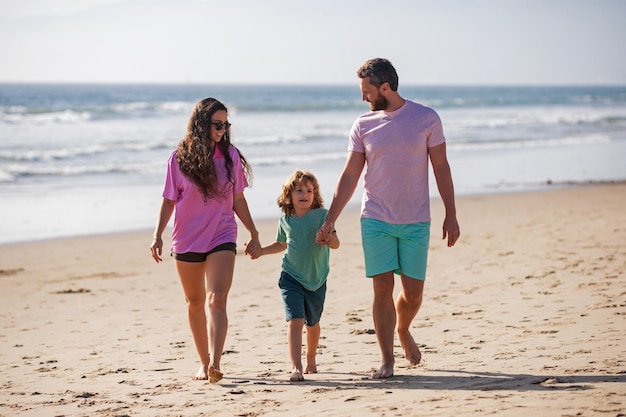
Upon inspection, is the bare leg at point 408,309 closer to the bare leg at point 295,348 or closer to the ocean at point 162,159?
the bare leg at point 295,348

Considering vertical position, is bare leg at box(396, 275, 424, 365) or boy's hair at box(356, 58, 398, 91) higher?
boy's hair at box(356, 58, 398, 91)

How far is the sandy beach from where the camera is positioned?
14.6ft

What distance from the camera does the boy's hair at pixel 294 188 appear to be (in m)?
5.21

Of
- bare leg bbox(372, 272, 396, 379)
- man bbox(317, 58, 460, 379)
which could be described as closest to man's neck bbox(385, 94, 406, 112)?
man bbox(317, 58, 460, 379)

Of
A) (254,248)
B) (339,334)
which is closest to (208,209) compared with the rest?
(254,248)

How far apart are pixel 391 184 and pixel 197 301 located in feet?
4.75

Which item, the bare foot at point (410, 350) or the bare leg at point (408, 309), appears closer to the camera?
the bare leg at point (408, 309)

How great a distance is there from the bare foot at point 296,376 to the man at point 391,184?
465 mm

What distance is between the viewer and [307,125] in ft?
118

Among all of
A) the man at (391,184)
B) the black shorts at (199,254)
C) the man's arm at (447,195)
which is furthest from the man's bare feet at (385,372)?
the black shorts at (199,254)

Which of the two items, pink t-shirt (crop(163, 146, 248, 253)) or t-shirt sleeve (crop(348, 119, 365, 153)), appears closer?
t-shirt sleeve (crop(348, 119, 365, 153))

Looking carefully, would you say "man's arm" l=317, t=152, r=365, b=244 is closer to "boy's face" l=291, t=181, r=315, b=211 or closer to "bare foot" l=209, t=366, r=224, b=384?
"boy's face" l=291, t=181, r=315, b=211

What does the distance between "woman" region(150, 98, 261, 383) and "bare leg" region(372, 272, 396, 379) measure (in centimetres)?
91

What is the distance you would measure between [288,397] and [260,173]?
46.8 ft
